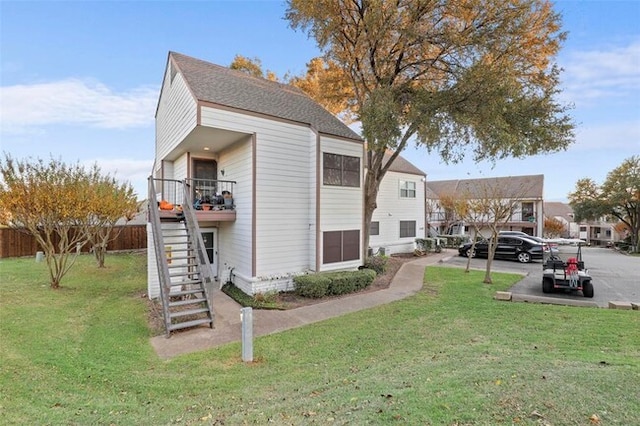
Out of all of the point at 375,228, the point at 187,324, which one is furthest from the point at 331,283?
the point at 375,228

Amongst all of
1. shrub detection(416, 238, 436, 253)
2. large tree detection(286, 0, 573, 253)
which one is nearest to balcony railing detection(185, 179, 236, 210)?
large tree detection(286, 0, 573, 253)

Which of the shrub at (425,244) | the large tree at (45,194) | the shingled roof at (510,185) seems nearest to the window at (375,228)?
the shrub at (425,244)

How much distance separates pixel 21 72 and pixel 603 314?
2182 centimetres

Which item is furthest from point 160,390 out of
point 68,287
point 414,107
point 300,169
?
point 414,107

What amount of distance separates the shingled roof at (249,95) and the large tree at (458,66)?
68.0 inches

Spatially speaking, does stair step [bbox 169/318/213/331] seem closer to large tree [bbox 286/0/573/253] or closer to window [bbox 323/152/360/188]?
window [bbox 323/152/360/188]

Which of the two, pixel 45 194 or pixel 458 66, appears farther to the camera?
pixel 458 66

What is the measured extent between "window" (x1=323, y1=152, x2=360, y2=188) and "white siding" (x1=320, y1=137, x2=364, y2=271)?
0.15 m

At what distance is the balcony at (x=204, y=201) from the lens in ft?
32.4

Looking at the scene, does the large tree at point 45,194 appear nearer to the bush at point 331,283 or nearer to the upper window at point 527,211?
the bush at point 331,283

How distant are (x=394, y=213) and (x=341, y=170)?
10228mm

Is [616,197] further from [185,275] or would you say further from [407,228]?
[185,275]

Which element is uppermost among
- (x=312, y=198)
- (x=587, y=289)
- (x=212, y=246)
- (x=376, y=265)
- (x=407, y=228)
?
(x=312, y=198)

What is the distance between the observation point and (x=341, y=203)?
37.7 ft
